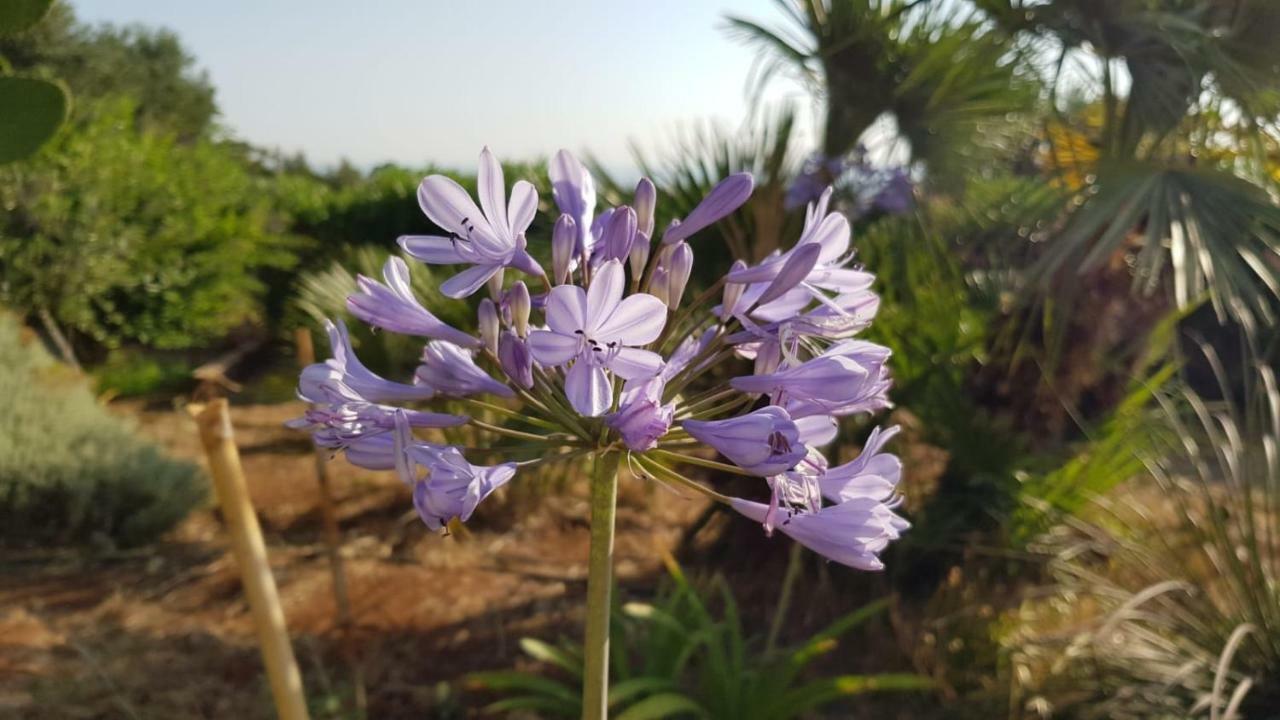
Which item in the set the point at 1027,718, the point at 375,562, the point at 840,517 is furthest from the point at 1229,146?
the point at 375,562

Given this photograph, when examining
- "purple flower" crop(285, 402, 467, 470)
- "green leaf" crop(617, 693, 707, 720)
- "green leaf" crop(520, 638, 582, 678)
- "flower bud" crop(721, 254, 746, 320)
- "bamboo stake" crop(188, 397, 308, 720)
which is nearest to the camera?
"purple flower" crop(285, 402, 467, 470)

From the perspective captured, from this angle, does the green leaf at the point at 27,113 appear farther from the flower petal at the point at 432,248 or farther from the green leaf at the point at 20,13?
the flower petal at the point at 432,248

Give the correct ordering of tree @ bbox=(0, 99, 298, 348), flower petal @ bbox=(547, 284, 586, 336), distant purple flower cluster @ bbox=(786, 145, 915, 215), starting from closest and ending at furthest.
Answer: flower petal @ bbox=(547, 284, 586, 336) < distant purple flower cluster @ bbox=(786, 145, 915, 215) < tree @ bbox=(0, 99, 298, 348)

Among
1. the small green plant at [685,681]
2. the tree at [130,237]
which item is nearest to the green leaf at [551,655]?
the small green plant at [685,681]

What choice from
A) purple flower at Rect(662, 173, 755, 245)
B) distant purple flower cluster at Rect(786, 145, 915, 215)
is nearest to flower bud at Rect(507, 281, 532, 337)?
purple flower at Rect(662, 173, 755, 245)

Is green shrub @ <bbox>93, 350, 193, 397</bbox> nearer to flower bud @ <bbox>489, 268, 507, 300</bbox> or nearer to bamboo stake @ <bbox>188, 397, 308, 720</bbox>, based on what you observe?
bamboo stake @ <bbox>188, 397, 308, 720</bbox>

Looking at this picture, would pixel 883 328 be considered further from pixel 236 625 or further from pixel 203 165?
pixel 203 165
